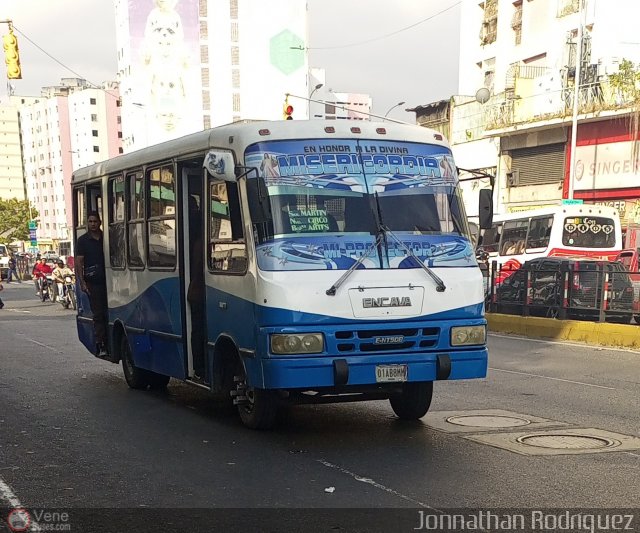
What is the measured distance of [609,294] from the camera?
16.2 meters

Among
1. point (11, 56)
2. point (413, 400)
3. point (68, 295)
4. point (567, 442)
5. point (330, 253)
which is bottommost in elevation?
point (68, 295)

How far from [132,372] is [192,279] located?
259 cm

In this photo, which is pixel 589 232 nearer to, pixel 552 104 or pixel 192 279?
pixel 552 104

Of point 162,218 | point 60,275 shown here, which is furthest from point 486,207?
point 60,275

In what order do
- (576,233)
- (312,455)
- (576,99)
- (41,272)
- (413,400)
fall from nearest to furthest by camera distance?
(312,455) < (413,400) < (576,233) < (576,99) < (41,272)

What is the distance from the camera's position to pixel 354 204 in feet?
25.0

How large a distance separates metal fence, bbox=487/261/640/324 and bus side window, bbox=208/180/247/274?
969 centimetres

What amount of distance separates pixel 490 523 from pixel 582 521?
559mm

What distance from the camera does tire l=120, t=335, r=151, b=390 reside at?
35.5 feet

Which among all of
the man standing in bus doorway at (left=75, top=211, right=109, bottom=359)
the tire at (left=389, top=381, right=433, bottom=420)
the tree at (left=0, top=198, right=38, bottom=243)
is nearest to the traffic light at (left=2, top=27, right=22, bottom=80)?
the man standing in bus doorway at (left=75, top=211, right=109, bottom=359)

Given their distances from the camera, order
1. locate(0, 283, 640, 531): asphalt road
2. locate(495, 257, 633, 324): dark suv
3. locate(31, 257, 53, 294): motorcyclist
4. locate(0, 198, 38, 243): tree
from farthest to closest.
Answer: locate(0, 198, 38, 243): tree < locate(31, 257, 53, 294): motorcyclist < locate(495, 257, 633, 324): dark suv < locate(0, 283, 640, 531): asphalt road

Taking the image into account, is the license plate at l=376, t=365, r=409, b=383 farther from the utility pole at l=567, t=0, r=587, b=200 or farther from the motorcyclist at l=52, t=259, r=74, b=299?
the utility pole at l=567, t=0, r=587, b=200

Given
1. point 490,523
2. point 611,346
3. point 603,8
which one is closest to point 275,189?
point 490,523

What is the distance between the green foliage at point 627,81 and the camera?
2944 centimetres
